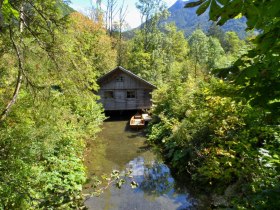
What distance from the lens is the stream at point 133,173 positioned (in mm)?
10867

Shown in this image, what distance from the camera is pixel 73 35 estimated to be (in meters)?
8.12

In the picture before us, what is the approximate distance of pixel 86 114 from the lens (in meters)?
18.6

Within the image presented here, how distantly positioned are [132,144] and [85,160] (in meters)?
4.40

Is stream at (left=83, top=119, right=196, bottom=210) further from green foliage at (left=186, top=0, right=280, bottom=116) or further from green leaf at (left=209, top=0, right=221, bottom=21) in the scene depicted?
green leaf at (left=209, top=0, right=221, bottom=21)

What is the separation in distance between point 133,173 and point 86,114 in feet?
21.3

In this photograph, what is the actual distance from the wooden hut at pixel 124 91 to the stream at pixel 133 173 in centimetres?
541

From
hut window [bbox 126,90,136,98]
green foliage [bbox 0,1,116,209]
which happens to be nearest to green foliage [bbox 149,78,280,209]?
green foliage [bbox 0,1,116,209]

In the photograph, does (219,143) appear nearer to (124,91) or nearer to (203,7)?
(203,7)

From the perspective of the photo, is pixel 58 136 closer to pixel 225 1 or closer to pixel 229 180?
pixel 229 180

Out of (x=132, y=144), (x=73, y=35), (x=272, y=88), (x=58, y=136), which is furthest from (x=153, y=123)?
(x=272, y=88)

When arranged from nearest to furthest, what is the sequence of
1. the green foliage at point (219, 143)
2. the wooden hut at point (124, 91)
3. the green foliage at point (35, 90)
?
the green foliage at point (219, 143) → the green foliage at point (35, 90) → the wooden hut at point (124, 91)

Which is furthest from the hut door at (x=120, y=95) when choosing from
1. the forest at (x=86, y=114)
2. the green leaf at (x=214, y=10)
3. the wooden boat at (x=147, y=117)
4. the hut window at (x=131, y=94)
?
the green leaf at (x=214, y=10)

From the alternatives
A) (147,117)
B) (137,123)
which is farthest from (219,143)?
(147,117)

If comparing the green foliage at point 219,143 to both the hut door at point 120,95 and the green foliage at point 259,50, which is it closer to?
the green foliage at point 259,50
